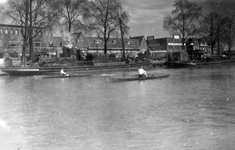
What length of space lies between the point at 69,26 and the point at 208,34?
126 ft

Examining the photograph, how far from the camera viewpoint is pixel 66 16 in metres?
47.4

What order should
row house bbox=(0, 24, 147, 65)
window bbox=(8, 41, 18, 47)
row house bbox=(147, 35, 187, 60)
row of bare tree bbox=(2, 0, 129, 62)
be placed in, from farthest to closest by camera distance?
1. row house bbox=(147, 35, 187, 60)
2. window bbox=(8, 41, 18, 47)
3. row house bbox=(0, 24, 147, 65)
4. row of bare tree bbox=(2, 0, 129, 62)

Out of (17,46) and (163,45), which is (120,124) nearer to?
(17,46)

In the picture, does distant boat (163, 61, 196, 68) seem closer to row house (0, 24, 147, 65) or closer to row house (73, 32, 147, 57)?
row house (0, 24, 147, 65)

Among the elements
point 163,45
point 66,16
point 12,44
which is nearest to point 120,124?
point 66,16

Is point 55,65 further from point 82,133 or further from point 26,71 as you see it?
point 82,133

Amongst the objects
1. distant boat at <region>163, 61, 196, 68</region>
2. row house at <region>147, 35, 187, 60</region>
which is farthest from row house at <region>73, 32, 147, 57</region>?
distant boat at <region>163, 61, 196, 68</region>

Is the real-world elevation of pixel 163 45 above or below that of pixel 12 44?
above

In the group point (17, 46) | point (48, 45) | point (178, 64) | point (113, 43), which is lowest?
point (178, 64)

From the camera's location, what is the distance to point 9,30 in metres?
78.4

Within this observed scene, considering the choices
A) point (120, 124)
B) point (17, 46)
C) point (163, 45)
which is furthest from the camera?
point (163, 45)

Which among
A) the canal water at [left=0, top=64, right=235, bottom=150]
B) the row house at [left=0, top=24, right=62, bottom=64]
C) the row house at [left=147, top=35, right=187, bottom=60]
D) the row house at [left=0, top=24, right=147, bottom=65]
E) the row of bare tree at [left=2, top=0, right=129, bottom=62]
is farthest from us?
the row house at [left=147, top=35, right=187, bottom=60]

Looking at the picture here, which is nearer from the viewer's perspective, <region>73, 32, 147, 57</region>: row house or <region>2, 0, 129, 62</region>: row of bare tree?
<region>2, 0, 129, 62</region>: row of bare tree

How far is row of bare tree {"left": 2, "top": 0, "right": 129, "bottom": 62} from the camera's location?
40.6 metres
